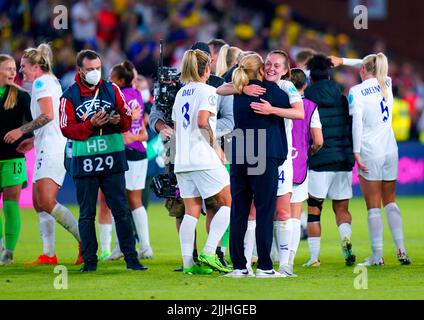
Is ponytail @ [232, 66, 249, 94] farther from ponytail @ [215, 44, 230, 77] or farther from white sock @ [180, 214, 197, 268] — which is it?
ponytail @ [215, 44, 230, 77]

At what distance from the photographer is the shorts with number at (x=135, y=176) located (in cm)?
1442

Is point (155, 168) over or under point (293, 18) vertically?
under

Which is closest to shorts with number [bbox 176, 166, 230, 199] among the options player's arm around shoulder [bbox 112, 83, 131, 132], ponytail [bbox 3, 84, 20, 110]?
player's arm around shoulder [bbox 112, 83, 131, 132]

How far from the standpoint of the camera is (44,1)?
25.1 m

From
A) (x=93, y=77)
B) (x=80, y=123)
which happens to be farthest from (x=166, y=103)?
(x=80, y=123)

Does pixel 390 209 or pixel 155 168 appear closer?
pixel 390 209

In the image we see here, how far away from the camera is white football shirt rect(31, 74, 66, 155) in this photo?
525 inches

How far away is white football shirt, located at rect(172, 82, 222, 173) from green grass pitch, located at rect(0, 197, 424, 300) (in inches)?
46.5

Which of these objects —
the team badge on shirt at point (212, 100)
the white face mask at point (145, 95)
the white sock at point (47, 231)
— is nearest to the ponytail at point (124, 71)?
the white face mask at point (145, 95)

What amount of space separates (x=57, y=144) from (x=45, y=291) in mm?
3062

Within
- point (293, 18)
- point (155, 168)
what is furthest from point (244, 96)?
point (293, 18)
